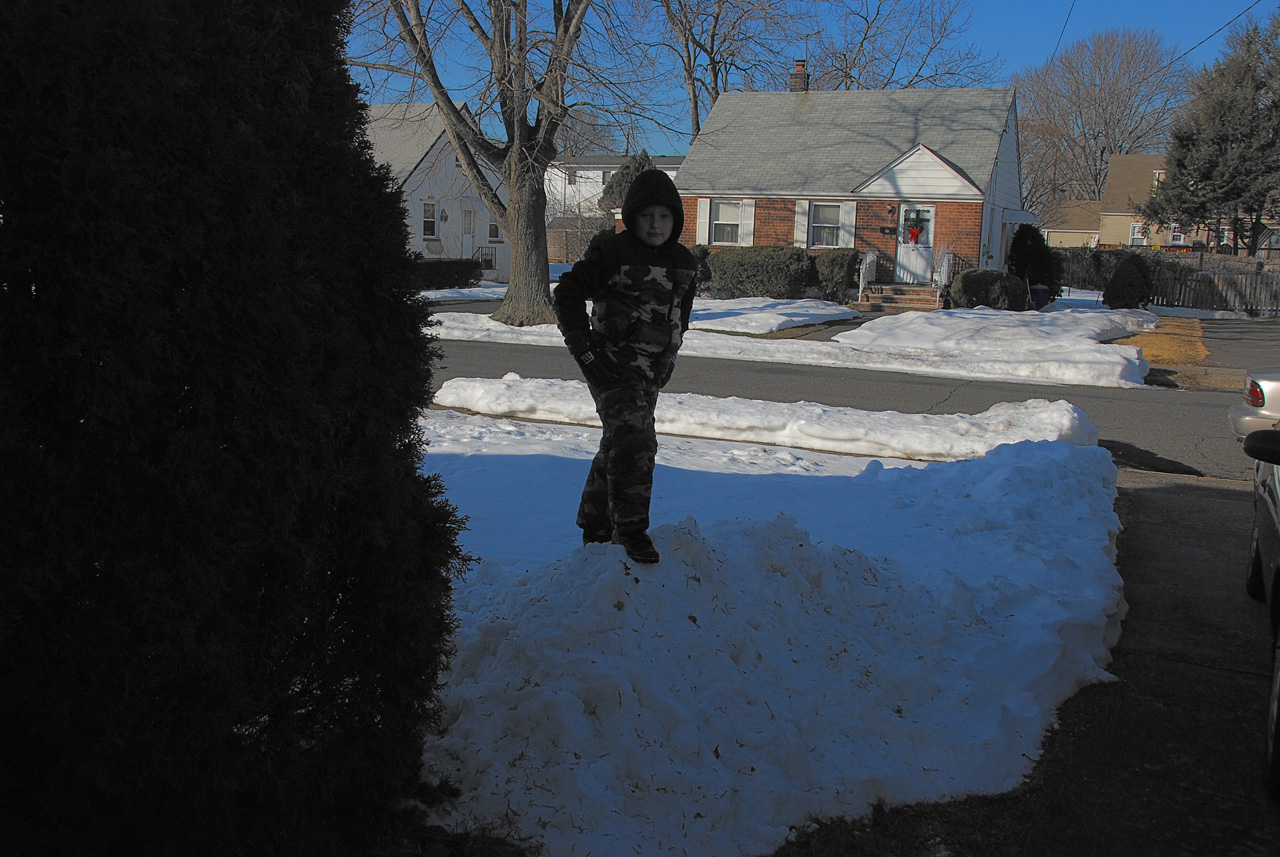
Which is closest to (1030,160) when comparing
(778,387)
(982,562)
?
(778,387)

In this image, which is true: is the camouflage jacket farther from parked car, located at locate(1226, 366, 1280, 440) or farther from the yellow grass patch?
the yellow grass patch

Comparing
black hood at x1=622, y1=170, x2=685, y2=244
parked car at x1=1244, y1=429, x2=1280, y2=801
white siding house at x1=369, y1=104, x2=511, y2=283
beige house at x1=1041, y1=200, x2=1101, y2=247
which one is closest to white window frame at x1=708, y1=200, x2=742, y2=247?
white siding house at x1=369, y1=104, x2=511, y2=283

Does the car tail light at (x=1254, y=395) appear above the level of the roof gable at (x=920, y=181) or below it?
below

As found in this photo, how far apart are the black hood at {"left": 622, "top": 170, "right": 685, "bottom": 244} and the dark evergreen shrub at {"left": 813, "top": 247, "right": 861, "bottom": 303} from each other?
2500cm

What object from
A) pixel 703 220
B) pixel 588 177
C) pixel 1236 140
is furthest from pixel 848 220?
pixel 588 177

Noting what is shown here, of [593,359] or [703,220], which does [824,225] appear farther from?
[593,359]

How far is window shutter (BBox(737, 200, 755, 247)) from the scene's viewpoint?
31312 millimetres

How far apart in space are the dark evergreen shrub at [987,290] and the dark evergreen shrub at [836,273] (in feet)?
→ 10.8

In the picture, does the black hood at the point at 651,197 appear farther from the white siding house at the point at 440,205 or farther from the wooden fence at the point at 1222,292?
the white siding house at the point at 440,205

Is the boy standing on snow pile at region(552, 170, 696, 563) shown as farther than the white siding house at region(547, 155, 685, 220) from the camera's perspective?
No

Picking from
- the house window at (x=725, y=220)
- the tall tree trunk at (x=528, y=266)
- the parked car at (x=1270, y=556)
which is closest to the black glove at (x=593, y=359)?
the parked car at (x=1270, y=556)

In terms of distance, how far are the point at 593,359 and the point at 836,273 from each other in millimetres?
25386

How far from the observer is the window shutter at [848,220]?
29.8 meters

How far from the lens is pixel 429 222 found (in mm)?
37094
